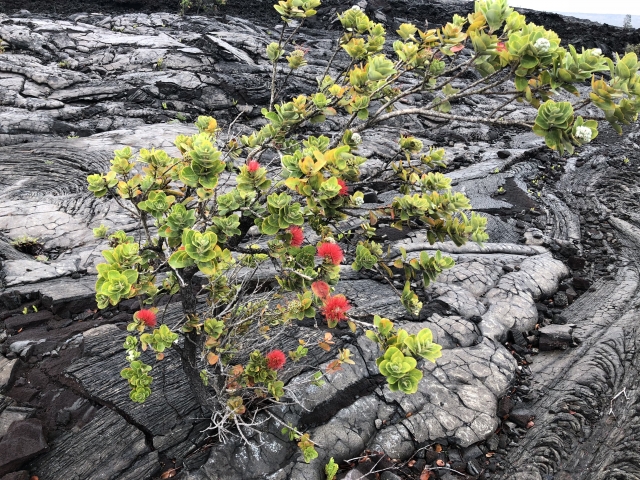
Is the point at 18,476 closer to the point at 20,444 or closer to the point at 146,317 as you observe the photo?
the point at 20,444

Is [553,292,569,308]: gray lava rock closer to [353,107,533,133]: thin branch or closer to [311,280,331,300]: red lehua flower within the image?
[353,107,533,133]: thin branch

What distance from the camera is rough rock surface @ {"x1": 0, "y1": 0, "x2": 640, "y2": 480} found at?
3.54 meters

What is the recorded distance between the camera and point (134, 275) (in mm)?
2254

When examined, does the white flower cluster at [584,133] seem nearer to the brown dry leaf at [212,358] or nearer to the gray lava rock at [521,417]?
the brown dry leaf at [212,358]

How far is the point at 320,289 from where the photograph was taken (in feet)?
8.27

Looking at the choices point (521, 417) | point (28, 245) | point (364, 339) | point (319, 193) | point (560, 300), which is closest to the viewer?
point (319, 193)

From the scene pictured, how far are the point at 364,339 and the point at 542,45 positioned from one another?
3.38 m

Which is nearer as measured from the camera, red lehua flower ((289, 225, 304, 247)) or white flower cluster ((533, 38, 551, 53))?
white flower cluster ((533, 38, 551, 53))

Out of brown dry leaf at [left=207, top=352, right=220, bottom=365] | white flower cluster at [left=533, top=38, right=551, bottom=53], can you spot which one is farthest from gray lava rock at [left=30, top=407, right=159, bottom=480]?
white flower cluster at [left=533, top=38, right=551, bottom=53]

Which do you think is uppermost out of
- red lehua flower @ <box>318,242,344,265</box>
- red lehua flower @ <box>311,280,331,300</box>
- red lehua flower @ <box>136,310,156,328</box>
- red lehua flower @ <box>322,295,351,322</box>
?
red lehua flower @ <box>318,242,344,265</box>

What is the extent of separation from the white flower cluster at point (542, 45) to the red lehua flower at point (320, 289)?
1697mm

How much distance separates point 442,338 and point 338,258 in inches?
115

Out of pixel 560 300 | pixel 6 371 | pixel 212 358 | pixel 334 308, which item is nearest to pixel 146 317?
pixel 212 358

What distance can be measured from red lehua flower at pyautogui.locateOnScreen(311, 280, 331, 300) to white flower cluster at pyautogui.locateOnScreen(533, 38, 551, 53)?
1.70 m
